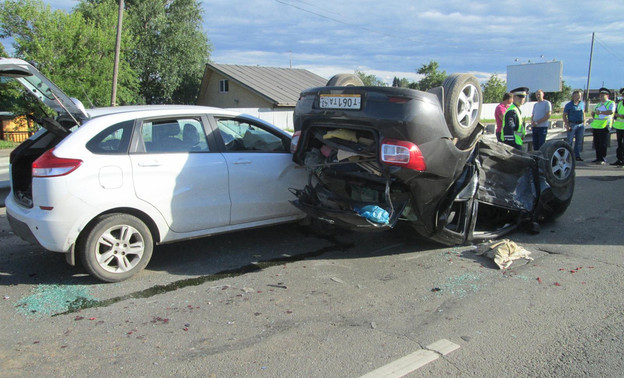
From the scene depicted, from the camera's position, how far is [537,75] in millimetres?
58312

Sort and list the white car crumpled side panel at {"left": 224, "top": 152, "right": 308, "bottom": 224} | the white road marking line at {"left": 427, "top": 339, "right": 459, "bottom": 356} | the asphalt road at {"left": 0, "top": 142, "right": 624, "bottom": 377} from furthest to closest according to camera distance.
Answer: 1. the white car crumpled side panel at {"left": 224, "top": 152, "right": 308, "bottom": 224}
2. the white road marking line at {"left": 427, "top": 339, "right": 459, "bottom": 356}
3. the asphalt road at {"left": 0, "top": 142, "right": 624, "bottom": 377}

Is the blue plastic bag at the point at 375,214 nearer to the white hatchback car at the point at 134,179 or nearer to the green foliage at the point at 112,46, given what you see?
the white hatchback car at the point at 134,179

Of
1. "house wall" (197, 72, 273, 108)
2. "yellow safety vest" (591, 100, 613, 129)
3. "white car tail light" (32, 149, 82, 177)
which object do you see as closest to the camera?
"white car tail light" (32, 149, 82, 177)

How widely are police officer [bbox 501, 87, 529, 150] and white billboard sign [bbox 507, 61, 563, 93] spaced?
54851mm

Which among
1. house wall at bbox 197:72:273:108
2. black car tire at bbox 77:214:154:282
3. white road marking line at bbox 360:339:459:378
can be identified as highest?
house wall at bbox 197:72:273:108

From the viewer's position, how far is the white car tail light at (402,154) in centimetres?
422

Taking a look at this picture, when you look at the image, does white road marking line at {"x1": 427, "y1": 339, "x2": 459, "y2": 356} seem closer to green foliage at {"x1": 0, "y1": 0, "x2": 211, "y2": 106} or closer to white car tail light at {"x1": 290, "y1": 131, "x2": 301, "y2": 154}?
white car tail light at {"x1": 290, "y1": 131, "x2": 301, "y2": 154}

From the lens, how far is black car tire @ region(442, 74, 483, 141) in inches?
182

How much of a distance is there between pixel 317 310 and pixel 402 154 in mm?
1571

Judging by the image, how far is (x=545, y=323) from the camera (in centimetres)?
358

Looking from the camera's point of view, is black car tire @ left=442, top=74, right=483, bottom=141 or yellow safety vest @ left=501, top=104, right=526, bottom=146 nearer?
black car tire @ left=442, top=74, right=483, bottom=141

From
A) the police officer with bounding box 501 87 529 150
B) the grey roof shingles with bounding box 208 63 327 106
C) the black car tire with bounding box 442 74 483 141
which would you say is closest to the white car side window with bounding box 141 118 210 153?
the black car tire with bounding box 442 74 483 141

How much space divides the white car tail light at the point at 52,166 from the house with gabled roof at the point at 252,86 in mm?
33178

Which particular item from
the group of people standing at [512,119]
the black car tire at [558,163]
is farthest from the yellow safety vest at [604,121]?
the black car tire at [558,163]
